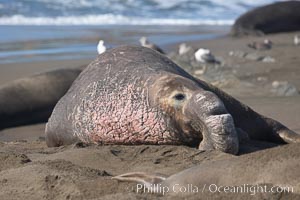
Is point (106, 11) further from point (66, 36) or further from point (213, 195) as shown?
point (213, 195)

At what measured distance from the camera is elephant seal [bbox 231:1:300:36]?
16.5 m

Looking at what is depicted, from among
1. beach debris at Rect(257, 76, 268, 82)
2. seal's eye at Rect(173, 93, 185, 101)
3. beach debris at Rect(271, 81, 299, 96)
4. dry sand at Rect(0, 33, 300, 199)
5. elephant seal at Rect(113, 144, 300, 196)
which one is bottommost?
beach debris at Rect(257, 76, 268, 82)

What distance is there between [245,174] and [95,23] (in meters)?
17.1

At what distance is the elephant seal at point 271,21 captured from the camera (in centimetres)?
1648

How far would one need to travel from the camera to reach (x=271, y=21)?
16906 millimetres

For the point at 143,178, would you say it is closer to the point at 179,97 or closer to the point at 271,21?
the point at 179,97

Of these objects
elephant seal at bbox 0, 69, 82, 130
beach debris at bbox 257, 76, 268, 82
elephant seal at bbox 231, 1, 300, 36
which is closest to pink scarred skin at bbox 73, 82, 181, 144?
elephant seal at bbox 0, 69, 82, 130

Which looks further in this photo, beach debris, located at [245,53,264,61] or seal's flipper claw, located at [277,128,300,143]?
beach debris, located at [245,53,264,61]

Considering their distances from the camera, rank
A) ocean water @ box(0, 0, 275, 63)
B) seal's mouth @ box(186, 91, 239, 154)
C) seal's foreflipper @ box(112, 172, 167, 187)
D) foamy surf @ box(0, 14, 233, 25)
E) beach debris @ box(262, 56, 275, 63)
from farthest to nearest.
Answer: foamy surf @ box(0, 14, 233, 25) → ocean water @ box(0, 0, 275, 63) → beach debris @ box(262, 56, 275, 63) → seal's mouth @ box(186, 91, 239, 154) → seal's foreflipper @ box(112, 172, 167, 187)

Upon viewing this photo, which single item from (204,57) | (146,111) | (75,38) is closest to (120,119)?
(146,111)

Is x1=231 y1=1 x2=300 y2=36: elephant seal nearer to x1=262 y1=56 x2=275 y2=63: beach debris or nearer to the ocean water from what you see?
the ocean water

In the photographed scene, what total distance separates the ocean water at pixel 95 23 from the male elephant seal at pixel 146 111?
253 inches

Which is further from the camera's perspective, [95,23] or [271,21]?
[95,23]

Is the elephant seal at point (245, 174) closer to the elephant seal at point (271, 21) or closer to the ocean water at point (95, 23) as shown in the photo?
the ocean water at point (95, 23)
